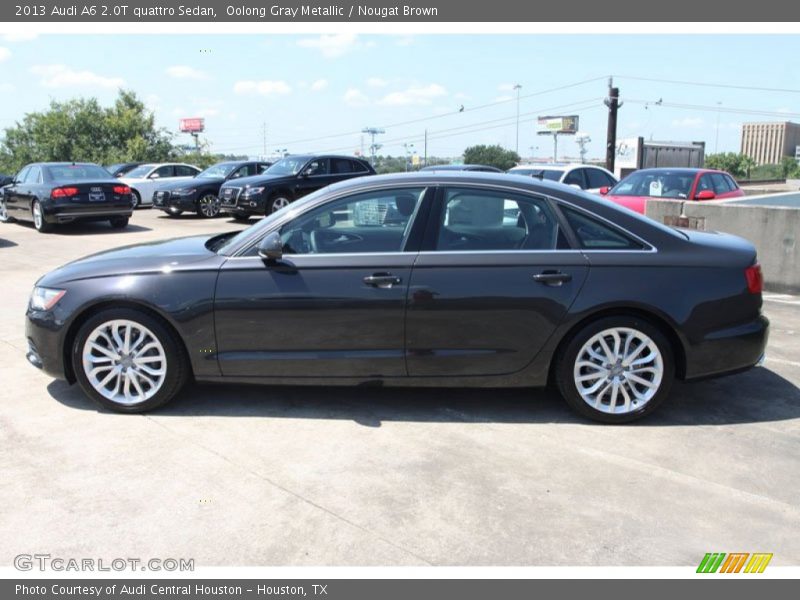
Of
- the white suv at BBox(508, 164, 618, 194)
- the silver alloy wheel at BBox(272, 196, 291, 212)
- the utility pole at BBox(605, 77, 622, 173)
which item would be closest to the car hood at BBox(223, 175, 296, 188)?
the silver alloy wheel at BBox(272, 196, 291, 212)

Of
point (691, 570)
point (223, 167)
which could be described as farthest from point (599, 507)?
point (223, 167)

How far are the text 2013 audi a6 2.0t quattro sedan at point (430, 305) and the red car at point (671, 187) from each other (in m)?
8.18

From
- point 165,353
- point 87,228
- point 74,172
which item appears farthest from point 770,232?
point 87,228

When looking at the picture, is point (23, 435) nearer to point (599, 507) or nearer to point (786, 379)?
point (599, 507)

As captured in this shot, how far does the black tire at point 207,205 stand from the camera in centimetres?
1903

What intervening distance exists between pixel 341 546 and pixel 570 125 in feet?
294

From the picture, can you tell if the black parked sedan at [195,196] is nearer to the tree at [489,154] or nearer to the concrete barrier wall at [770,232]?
the concrete barrier wall at [770,232]

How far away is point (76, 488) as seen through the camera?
12.0 feet

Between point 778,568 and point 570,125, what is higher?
point 570,125

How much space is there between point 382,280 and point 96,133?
4537 cm

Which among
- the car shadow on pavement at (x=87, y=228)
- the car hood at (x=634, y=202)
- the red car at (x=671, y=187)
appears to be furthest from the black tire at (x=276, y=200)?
the car hood at (x=634, y=202)

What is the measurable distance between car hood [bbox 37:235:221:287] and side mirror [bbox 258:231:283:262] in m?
0.38

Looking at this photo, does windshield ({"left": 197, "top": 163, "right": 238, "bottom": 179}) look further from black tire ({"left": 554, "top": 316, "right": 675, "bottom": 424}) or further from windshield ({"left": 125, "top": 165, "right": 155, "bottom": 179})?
black tire ({"left": 554, "top": 316, "right": 675, "bottom": 424})

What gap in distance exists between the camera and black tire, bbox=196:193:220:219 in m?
19.0
